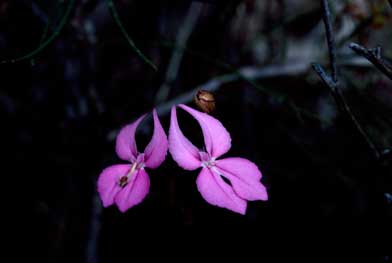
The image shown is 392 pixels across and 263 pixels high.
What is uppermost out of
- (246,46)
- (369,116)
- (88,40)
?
(88,40)

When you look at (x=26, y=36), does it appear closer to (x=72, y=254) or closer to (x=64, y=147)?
(x=64, y=147)

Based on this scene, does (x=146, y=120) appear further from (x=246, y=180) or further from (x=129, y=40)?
(x=246, y=180)

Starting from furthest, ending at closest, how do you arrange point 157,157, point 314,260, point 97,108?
point 97,108 < point 314,260 < point 157,157

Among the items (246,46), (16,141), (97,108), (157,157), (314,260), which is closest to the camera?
(157,157)

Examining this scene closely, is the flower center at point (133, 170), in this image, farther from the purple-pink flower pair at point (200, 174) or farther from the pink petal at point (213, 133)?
the pink petal at point (213, 133)

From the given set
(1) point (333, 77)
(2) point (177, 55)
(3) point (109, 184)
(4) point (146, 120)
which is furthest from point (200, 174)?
(2) point (177, 55)

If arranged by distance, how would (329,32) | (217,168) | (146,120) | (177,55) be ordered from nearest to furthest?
(329,32) < (217,168) < (146,120) < (177,55)

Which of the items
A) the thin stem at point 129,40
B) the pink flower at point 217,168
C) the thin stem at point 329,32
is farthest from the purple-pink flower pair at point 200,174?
the thin stem at point 329,32

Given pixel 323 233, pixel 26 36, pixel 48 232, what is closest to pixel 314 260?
pixel 323 233
